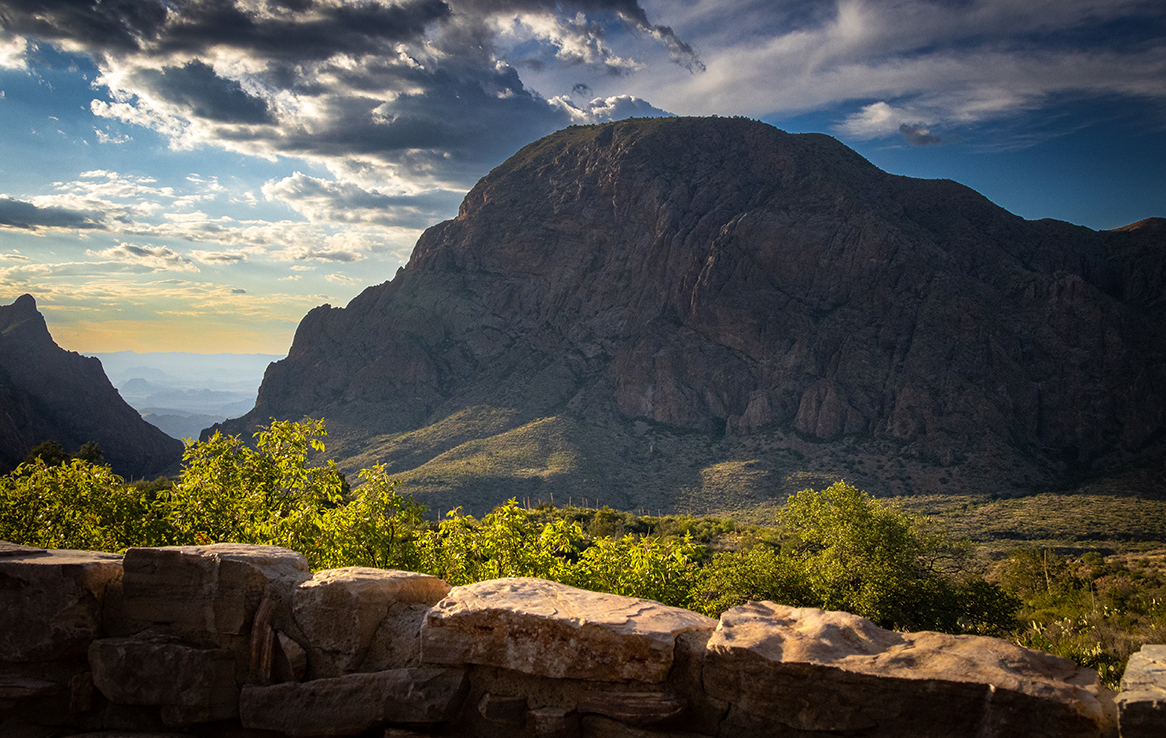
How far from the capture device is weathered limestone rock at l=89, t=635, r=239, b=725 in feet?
19.7

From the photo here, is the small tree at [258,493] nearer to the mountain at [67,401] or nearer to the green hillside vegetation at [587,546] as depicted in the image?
the green hillside vegetation at [587,546]

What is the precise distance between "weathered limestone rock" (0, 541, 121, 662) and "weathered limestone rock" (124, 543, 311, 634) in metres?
0.34

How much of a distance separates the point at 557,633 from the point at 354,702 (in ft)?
5.90

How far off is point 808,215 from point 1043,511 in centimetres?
7281

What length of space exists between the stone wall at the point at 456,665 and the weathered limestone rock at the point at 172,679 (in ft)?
0.04

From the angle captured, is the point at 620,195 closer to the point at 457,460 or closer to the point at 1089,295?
the point at 457,460

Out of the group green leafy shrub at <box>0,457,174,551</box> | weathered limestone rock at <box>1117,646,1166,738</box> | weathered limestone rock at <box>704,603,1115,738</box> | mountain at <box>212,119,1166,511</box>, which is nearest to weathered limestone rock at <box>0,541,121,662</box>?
green leafy shrub at <box>0,457,174,551</box>

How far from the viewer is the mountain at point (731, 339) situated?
10256cm

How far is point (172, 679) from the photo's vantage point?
19.8 feet

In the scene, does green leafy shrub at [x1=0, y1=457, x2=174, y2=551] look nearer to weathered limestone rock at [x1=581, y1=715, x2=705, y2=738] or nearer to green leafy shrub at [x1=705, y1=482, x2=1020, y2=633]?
weathered limestone rock at [x1=581, y1=715, x2=705, y2=738]

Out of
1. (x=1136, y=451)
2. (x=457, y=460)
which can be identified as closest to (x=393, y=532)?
(x=457, y=460)

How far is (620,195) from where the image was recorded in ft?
508

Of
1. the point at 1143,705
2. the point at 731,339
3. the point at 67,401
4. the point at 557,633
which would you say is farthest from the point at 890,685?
the point at 67,401

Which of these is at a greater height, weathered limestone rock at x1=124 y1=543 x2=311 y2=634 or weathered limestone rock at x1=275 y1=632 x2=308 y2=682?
weathered limestone rock at x1=124 y1=543 x2=311 y2=634
